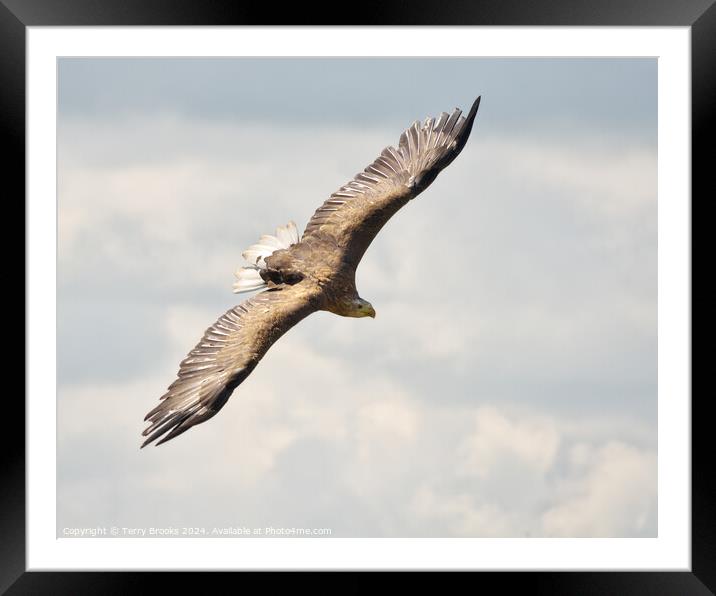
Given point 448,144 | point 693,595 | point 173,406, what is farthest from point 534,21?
point 693,595

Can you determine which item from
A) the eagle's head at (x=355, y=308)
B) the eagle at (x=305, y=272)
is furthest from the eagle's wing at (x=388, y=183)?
the eagle's head at (x=355, y=308)

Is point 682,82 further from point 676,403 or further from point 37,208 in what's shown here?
point 37,208

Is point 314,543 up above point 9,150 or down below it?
below

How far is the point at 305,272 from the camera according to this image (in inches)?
410

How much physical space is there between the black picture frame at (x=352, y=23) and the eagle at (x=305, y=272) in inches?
59.9

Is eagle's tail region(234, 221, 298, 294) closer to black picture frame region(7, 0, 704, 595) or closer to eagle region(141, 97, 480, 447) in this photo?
eagle region(141, 97, 480, 447)

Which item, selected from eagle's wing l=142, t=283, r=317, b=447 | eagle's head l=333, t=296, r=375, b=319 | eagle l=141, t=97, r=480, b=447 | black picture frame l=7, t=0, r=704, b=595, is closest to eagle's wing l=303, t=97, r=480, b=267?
eagle l=141, t=97, r=480, b=447

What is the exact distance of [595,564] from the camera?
30.6 ft

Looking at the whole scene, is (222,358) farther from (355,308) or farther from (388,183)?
(388,183)

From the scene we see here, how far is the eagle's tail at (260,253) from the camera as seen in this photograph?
34.4 ft

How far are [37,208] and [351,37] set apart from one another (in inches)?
127

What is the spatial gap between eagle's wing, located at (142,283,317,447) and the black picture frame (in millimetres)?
1381

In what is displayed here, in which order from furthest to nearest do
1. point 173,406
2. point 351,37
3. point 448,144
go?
point 448,144 → point 351,37 → point 173,406

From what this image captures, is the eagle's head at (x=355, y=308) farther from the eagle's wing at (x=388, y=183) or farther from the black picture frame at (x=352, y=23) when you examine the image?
the black picture frame at (x=352, y=23)
